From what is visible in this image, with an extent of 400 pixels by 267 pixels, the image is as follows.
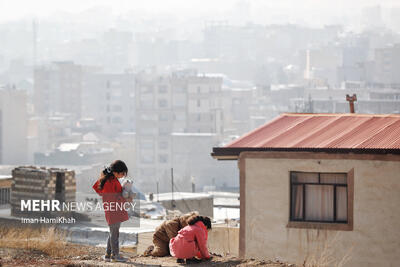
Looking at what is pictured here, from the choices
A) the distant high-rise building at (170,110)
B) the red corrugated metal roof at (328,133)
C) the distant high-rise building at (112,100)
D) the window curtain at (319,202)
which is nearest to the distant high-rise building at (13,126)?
the distant high-rise building at (170,110)

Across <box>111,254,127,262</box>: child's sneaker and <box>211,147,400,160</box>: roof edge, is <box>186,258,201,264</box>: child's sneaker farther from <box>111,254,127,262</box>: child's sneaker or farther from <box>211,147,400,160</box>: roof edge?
<box>211,147,400,160</box>: roof edge

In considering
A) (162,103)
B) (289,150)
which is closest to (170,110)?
(162,103)

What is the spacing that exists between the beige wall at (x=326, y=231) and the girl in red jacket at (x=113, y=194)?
4350 millimetres

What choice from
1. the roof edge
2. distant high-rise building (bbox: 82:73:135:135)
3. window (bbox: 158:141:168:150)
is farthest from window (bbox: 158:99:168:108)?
the roof edge

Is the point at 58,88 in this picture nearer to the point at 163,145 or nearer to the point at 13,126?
the point at 163,145

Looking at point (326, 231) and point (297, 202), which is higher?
point (297, 202)

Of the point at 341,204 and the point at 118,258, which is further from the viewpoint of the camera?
the point at 341,204

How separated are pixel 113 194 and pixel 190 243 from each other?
0.82 meters

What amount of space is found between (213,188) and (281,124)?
8423 centimetres

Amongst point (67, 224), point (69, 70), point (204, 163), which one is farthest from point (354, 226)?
point (69, 70)

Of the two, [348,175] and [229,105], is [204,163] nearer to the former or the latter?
[229,105]

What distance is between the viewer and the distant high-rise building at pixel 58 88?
155750 millimetres

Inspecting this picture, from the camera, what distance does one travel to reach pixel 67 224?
52.1ft

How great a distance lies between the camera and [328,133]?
47.9 ft
